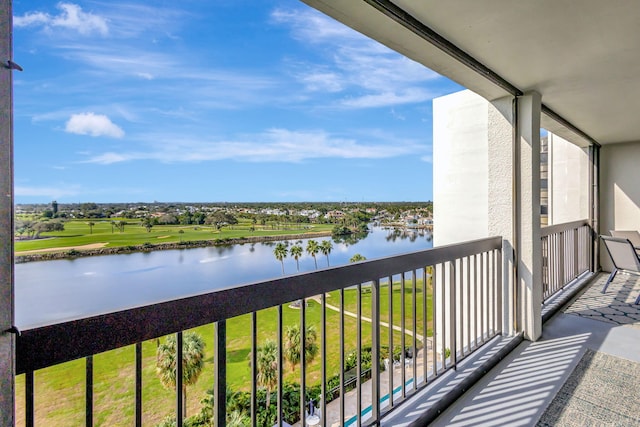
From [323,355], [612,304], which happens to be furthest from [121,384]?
[612,304]

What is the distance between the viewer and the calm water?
2.82 ft

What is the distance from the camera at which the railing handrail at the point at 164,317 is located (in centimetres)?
81

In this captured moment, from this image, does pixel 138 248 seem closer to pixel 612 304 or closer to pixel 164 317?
pixel 164 317

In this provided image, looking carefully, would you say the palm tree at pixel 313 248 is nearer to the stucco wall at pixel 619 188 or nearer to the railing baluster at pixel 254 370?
the railing baluster at pixel 254 370

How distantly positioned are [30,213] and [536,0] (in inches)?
86.1

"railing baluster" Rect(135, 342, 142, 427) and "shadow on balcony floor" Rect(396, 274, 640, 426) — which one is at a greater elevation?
"railing baluster" Rect(135, 342, 142, 427)

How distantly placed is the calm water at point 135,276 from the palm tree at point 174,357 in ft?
0.57

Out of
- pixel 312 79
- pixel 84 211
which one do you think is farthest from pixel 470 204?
pixel 312 79

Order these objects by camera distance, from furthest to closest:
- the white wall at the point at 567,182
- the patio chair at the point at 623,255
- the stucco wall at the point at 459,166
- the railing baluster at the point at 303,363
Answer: the white wall at the point at 567,182, the patio chair at the point at 623,255, the stucco wall at the point at 459,166, the railing baluster at the point at 303,363

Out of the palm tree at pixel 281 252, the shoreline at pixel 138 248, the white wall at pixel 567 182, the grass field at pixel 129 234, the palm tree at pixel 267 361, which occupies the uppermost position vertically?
the white wall at pixel 567 182

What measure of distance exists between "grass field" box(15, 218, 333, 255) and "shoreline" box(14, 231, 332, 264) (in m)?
0.02

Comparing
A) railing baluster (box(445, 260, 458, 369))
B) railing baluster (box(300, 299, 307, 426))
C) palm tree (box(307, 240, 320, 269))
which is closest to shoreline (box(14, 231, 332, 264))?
palm tree (box(307, 240, 320, 269))

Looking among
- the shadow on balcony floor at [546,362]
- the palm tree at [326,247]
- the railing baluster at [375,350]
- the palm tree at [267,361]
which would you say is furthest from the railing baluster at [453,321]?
the palm tree at [267,361]

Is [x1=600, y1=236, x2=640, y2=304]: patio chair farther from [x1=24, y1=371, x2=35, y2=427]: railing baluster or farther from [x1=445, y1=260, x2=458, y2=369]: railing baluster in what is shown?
[x1=24, y1=371, x2=35, y2=427]: railing baluster
